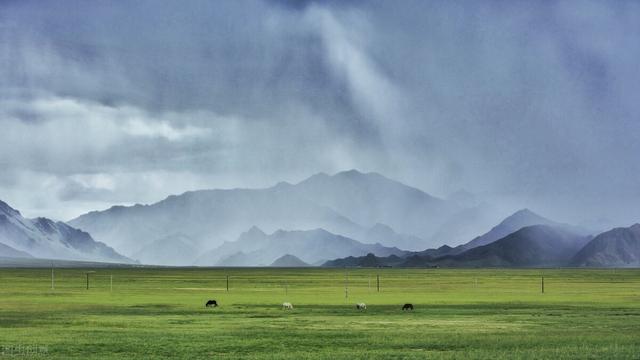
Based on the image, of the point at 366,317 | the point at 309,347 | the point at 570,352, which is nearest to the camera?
the point at 570,352

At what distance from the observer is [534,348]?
142ft

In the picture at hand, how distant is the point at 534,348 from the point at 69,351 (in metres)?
22.2

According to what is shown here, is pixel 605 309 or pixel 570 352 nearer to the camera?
pixel 570 352

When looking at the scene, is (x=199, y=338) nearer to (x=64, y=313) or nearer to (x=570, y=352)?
(x=570, y=352)

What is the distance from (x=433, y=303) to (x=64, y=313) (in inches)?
1405

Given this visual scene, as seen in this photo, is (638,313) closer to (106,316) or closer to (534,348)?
(534,348)

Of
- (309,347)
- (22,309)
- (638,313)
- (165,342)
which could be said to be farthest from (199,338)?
(638,313)

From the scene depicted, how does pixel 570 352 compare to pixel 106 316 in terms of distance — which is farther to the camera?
pixel 106 316

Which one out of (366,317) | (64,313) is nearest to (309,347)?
(366,317)

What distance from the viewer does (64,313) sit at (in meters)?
70.0

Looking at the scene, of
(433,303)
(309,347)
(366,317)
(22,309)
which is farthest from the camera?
(433,303)

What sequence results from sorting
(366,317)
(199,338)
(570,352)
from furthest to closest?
(366,317), (199,338), (570,352)

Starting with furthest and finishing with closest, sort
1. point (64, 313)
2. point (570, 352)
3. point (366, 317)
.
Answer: point (64, 313) < point (366, 317) < point (570, 352)

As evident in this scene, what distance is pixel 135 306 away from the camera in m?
81.6
